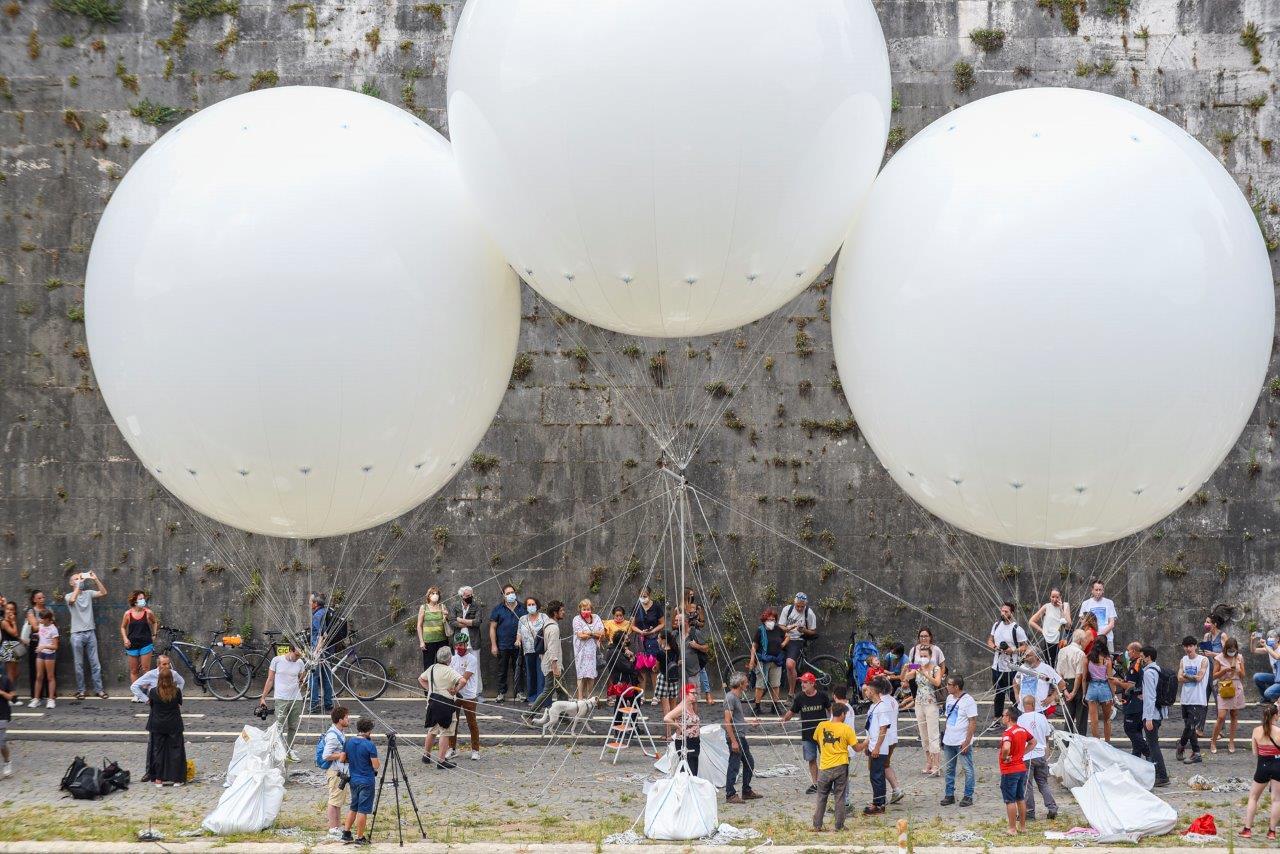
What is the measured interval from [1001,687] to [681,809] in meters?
4.95

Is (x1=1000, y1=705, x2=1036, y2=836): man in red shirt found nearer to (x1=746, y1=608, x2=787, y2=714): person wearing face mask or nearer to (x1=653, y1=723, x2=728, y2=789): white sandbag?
(x1=653, y1=723, x2=728, y2=789): white sandbag

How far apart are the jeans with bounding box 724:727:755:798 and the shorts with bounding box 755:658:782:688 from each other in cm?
354

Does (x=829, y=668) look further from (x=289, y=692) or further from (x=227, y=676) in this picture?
(x=227, y=676)

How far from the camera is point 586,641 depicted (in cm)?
1456

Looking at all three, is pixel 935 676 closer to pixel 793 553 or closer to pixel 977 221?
pixel 793 553

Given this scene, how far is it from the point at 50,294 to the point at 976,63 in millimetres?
11191

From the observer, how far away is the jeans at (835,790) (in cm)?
1009

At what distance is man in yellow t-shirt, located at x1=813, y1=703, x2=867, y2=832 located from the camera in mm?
10078

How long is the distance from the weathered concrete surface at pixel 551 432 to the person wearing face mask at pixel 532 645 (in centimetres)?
117

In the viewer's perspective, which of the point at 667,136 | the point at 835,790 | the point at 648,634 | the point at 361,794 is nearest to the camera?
the point at 667,136

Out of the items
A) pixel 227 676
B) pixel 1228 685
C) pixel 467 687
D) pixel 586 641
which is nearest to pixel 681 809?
pixel 467 687

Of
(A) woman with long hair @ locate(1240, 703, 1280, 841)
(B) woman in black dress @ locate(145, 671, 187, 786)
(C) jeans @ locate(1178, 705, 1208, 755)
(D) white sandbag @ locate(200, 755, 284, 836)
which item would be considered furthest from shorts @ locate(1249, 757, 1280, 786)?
(B) woman in black dress @ locate(145, 671, 187, 786)

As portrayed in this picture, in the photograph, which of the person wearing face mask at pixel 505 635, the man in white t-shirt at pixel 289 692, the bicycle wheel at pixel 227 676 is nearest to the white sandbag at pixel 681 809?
the man in white t-shirt at pixel 289 692

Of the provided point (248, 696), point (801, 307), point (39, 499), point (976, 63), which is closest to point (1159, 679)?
point (801, 307)
